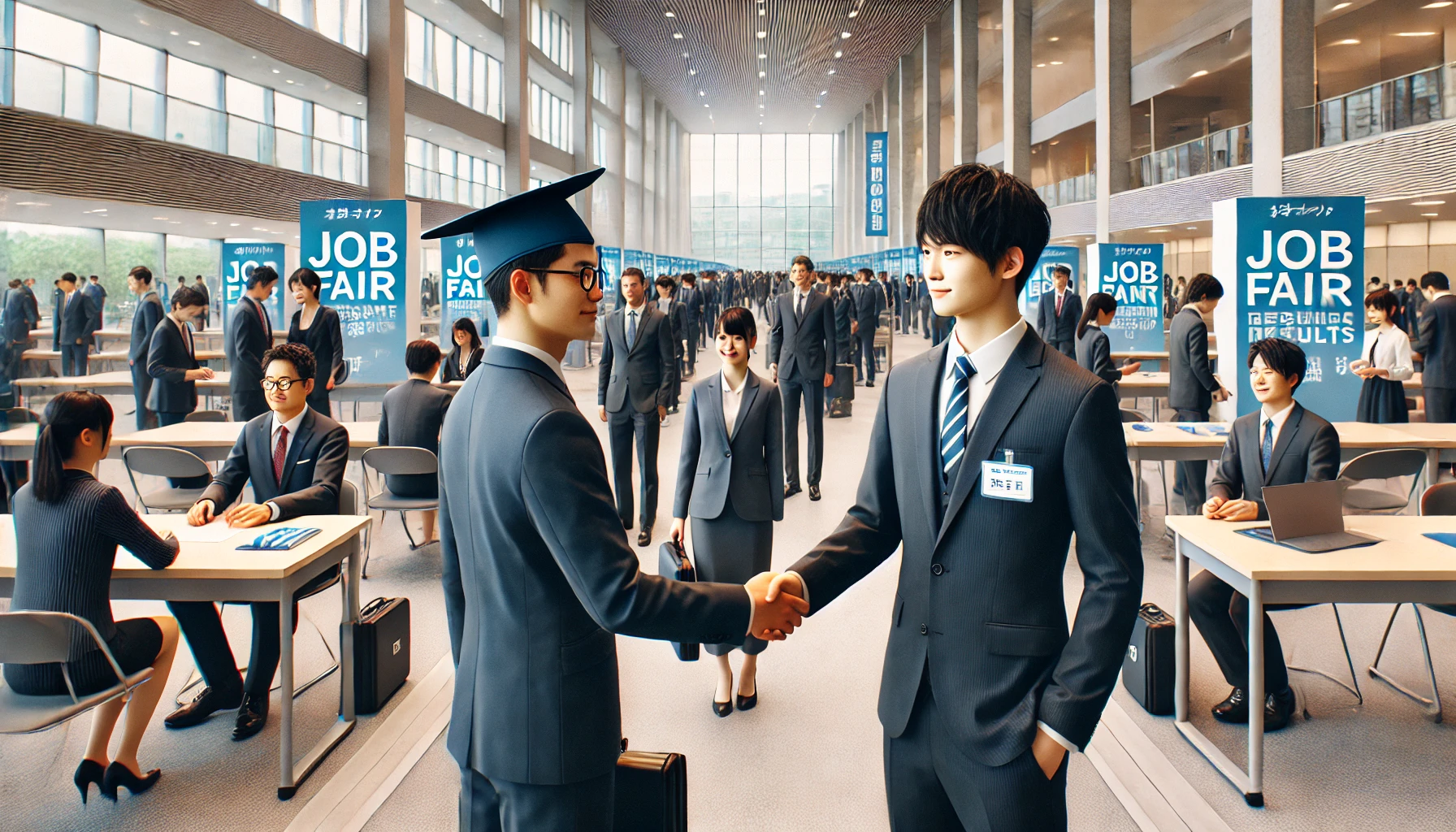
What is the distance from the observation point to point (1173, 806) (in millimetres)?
2881

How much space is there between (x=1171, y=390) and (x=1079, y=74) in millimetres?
22593

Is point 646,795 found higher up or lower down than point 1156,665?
higher up

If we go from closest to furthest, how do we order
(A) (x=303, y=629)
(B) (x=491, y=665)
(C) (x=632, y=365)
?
(B) (x=491, y=665) < (A) (x=303, y=629) < (C) (x=632, y=365)

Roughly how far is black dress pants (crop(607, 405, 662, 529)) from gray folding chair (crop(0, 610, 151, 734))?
11.8 feet

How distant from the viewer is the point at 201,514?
3.49 m

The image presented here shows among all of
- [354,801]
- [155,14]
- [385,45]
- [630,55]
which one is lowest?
[354,801]

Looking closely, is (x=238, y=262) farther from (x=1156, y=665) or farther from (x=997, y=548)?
(x=997, y=548)

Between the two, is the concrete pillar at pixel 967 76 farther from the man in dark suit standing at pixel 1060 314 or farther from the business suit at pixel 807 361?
the business suit at pixel 807 361

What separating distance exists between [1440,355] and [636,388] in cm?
707

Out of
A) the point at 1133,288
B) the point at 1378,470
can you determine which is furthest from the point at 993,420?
the point at 1133,288

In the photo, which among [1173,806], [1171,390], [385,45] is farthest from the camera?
[385,45]

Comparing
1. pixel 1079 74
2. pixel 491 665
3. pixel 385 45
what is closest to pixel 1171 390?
pixel 491 665

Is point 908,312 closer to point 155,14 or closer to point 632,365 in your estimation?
point 155,14

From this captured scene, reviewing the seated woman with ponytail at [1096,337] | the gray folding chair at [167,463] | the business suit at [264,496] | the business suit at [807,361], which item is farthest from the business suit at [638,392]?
the seated woman with ponytail at [1096,337]
